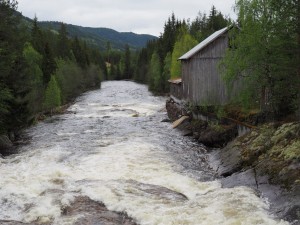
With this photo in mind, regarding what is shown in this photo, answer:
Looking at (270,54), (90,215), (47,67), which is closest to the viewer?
(90,215)

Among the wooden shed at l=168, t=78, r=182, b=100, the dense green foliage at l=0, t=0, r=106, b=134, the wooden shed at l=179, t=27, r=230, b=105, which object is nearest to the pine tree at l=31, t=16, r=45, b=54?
the dense green foliage at l=0, t=0, r=106, b=134

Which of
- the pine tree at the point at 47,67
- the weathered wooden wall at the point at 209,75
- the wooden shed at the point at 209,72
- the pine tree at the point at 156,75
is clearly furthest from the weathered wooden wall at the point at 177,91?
the pine tree at the point at 156,75

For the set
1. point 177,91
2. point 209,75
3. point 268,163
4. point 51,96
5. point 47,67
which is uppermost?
point 47,67

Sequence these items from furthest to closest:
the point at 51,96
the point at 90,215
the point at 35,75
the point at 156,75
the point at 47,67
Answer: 1. the point at 156,75
2. the point at 47,67
3. the point at 35,75
4. the point at 51,96
5. the point at 90,215

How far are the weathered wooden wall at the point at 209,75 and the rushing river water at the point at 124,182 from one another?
484 centimetres

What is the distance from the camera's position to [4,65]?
77.2 feet

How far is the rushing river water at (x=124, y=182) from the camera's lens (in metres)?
12.6

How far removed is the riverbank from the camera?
12.9 metres

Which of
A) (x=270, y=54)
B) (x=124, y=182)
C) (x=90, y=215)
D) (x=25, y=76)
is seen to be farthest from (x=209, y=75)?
(x=90, y=215)

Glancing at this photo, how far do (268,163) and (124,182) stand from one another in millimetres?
6352

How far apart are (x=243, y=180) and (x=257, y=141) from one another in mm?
3971

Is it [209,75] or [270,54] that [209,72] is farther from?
[270,54]

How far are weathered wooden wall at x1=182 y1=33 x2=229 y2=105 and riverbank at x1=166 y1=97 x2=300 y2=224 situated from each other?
7383 millimetres

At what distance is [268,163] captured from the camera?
15.9m
